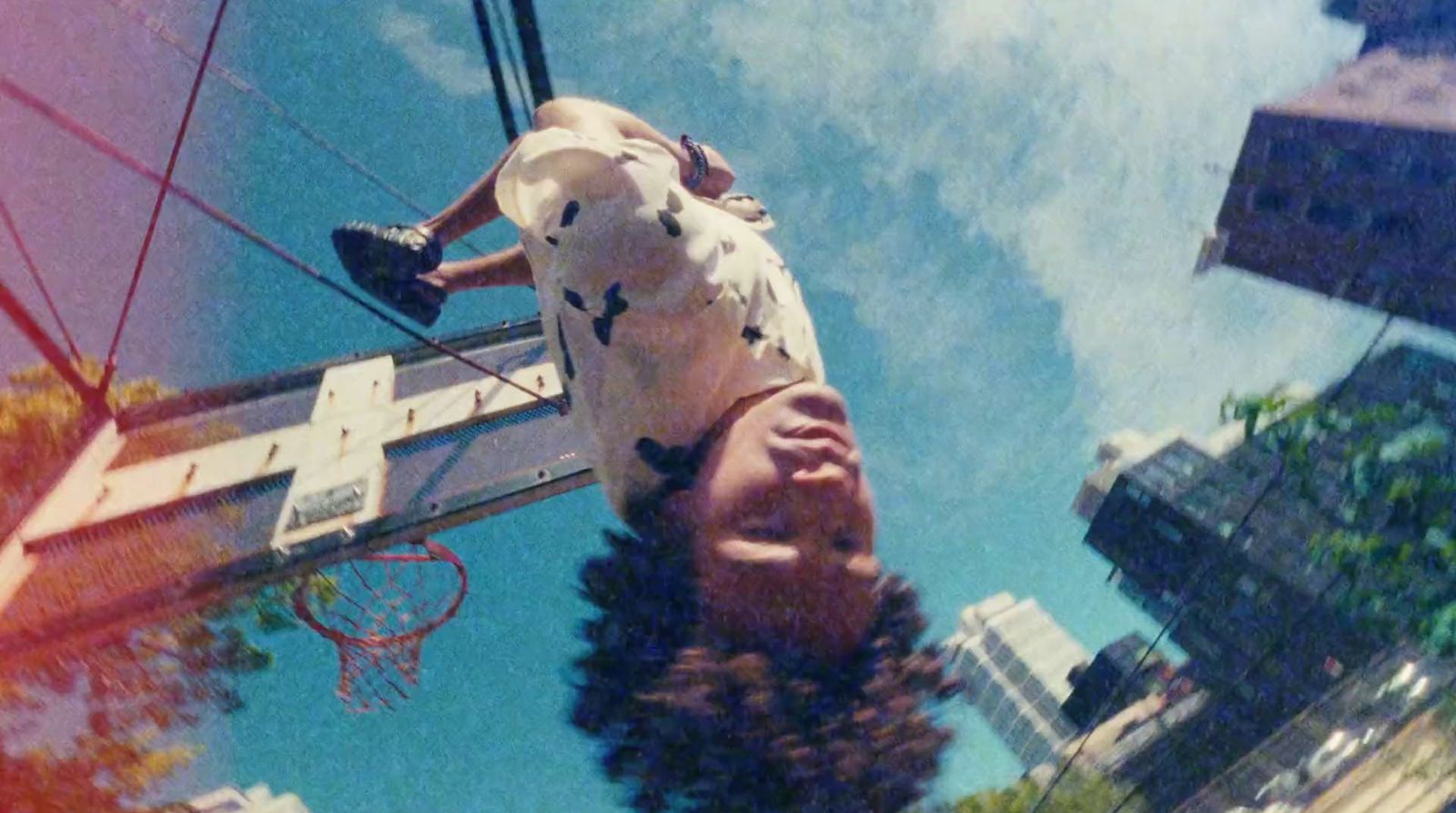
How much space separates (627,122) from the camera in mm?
1796

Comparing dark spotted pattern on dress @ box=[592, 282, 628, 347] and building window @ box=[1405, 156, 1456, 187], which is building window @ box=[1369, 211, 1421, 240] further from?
dark spotted pattern on dress @ box=[592, 282, 628, 347]

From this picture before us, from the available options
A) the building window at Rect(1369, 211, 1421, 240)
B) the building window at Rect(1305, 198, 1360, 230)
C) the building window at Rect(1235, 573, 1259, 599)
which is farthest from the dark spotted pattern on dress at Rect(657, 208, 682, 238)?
the building window at Rect(1235, 573, 1259, 599)

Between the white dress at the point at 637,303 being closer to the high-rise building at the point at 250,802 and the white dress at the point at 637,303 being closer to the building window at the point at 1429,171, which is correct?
the building window at the point at 1429,171

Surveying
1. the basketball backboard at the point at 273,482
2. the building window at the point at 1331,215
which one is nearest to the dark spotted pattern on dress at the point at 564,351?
the basketball backboard at the point at 273,482

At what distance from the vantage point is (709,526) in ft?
4.41

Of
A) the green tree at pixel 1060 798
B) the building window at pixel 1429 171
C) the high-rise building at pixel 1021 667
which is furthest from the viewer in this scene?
the high-rise building at pixel 1021 667

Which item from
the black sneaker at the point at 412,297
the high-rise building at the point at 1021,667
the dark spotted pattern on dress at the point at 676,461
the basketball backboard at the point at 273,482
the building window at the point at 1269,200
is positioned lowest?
the dark spotted pattern on dress at the point at 676,461

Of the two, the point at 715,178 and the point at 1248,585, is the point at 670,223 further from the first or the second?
the point at 1248,585

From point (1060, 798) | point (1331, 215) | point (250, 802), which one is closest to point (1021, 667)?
point (1060, 798)

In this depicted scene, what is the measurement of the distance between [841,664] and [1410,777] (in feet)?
28.5

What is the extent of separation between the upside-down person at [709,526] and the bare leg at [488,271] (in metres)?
0.42

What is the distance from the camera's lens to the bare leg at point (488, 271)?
196 cm

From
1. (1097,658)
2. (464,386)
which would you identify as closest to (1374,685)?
(464,386)

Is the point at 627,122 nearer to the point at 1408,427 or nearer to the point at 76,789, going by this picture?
the point at 76,789
